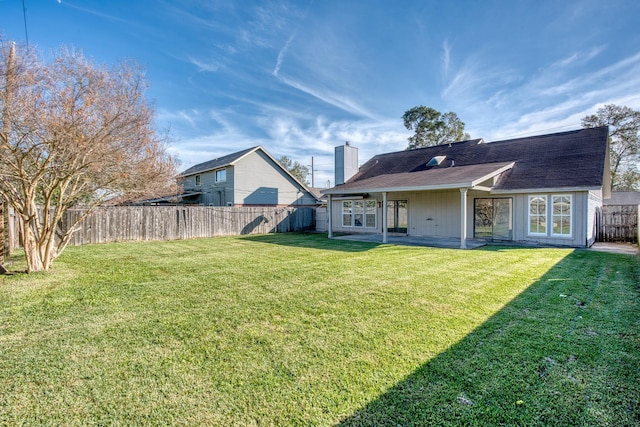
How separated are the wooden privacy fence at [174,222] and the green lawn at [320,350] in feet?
21.3

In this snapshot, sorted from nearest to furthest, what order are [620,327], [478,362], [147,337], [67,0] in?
1. [478,362]
2. [147,337]
3. [620,327]
4. [67,0]

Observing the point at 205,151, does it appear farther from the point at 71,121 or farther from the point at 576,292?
the point at 576,292

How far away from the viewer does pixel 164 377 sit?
8.35 ft

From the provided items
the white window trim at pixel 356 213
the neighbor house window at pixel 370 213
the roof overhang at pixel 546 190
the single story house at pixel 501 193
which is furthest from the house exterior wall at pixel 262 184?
the roof overhang at pixel 546 190

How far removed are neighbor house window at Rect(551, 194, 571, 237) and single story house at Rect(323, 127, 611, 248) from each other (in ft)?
0.09

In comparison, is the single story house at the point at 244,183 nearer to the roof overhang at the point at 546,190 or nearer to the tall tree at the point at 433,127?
the tall tree at the point at 433,127

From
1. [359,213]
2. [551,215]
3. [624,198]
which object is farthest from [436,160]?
[624,198]

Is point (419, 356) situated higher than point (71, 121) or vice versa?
point (71, 121)

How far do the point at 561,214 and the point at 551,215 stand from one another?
29cm

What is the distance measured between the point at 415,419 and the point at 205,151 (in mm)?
28929

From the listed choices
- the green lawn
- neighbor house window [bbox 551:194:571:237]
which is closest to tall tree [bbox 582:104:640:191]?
neighbor house window [bbox 551:194:571:237]

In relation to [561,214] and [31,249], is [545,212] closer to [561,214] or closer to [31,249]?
[561,214]

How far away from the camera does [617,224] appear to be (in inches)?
512

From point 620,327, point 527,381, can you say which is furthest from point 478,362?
point 620,327
